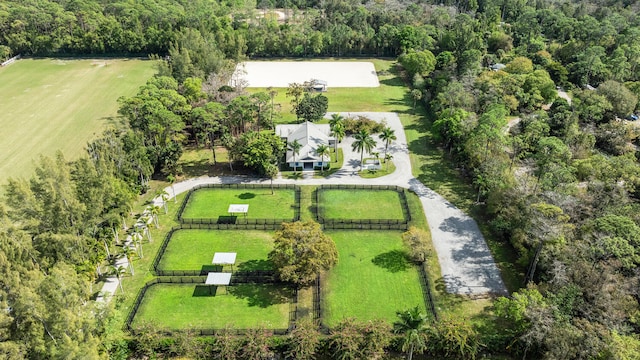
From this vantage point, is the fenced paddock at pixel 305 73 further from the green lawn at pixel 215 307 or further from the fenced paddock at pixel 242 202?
the green lawn at pixel 215 307

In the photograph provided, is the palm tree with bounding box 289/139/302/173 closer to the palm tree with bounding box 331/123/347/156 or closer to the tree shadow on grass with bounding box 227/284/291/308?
the palm tree with bounding box 331/123/347/156

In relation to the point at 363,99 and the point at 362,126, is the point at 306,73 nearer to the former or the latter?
the point at 363,99

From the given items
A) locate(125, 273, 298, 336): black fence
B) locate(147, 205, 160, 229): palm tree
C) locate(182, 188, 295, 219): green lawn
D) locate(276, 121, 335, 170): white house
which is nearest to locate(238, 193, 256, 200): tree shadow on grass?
locate(182, 188, 295, 219): green lawn

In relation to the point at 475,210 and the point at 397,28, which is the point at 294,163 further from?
the point at 397,28

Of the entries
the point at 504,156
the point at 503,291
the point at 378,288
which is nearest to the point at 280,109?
the point at 504,156

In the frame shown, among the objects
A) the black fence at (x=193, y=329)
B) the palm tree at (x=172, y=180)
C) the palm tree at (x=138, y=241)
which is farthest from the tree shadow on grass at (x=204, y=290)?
the palm tree at (x=172, y=180)

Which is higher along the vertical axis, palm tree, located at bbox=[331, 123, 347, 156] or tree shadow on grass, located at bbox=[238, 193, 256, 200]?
palm tree, located at bbox=[331, 123, 347, 156]

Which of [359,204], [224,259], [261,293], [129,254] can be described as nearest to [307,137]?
[359,204]
